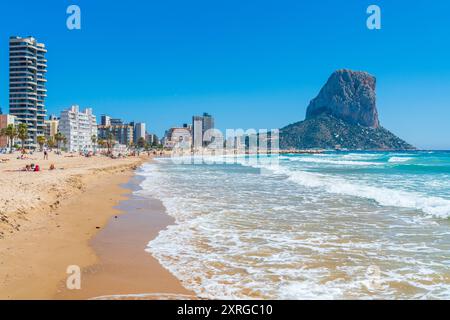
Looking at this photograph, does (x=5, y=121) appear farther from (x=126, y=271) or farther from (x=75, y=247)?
(x=126, y=271)

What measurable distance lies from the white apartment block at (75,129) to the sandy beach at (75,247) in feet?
403

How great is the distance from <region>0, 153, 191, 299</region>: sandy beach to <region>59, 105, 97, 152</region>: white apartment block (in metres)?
123

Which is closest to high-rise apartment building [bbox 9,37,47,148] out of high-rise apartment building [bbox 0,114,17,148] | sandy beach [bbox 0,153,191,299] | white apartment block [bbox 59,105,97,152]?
high-rise apartment building [bbox 0,114,17,148]

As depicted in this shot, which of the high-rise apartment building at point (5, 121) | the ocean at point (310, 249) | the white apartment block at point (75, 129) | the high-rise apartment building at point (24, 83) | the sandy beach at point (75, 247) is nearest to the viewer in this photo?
the sandy beach at point (75, 247)

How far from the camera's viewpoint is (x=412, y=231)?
10.1m

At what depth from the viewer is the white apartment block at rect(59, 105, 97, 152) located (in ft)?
441

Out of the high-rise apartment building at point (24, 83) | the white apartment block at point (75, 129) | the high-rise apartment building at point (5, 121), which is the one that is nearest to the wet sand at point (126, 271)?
the high-rise apartment building at point (5, 121)

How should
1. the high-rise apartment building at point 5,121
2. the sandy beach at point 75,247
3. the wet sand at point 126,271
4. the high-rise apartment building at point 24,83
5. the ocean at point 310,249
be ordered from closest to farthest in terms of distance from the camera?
1. the wet sand at point 126,271
2. the sandy beach at point 75,247
3. the ocean at point 310,249
4. the high-rise apartment building at point 5,121
5. the high-rise apartment building at point 24,83

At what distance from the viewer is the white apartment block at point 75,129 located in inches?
5290

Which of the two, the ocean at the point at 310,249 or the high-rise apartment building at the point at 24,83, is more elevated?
the high-rise apartment building at the point at 24,83

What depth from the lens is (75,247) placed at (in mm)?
8312

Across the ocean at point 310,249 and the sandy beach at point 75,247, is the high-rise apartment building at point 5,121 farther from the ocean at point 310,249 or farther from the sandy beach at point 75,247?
the ocean at point 310,249

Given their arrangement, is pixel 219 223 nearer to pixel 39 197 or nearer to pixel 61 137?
pixel 39 197
